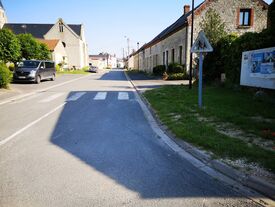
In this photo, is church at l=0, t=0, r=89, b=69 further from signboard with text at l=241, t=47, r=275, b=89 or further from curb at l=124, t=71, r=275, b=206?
curb at l=124, t=71, r=275, b=206

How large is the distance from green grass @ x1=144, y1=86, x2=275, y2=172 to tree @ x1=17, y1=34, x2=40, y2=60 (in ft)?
94.1

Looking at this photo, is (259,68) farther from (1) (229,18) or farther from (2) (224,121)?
(1) (229,18)

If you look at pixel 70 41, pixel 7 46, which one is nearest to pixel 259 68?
pixel 7 46

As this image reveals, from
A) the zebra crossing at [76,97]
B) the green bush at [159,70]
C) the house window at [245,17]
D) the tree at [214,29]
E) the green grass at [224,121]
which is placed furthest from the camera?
the green bush at [159,70]

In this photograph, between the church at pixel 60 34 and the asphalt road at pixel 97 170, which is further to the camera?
the church at pixel 60 34

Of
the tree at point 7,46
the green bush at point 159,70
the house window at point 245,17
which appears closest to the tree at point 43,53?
the tree at point 7,46

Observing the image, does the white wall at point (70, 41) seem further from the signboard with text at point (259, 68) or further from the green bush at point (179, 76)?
the signboard with text at point (259, 68)

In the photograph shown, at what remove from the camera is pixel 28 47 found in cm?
3394

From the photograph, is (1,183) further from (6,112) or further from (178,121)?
(6,112)

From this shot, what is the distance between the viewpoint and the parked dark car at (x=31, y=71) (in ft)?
69.9

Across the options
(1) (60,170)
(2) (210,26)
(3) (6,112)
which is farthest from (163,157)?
(2) (210,26)

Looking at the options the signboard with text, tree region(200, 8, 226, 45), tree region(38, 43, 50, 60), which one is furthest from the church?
the signboard with text

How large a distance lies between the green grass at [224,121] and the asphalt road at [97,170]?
2.52 ft

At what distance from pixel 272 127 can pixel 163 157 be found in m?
3.14
